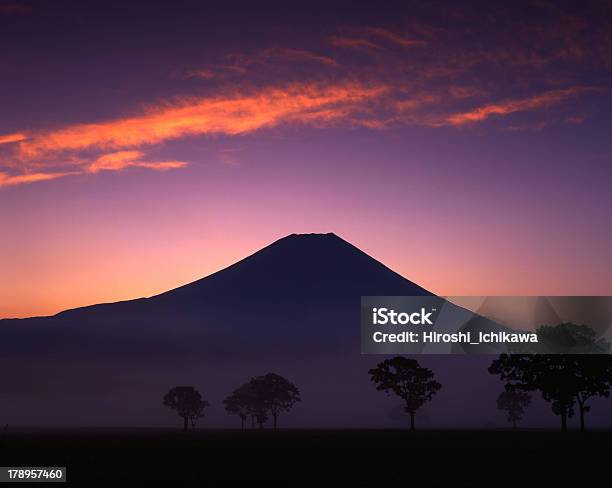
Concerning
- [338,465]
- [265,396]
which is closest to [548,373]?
[338,465]

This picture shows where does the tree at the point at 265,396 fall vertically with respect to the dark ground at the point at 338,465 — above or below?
above

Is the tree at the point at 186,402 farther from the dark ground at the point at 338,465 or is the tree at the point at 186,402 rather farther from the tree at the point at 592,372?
the dark ground at the point at 338,465

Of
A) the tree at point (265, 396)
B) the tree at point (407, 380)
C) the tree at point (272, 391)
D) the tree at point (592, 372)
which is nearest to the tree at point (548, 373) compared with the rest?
the tree at point (592, 372)

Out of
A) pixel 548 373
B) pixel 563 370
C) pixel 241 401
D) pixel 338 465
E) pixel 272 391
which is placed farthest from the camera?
pixel 241 401

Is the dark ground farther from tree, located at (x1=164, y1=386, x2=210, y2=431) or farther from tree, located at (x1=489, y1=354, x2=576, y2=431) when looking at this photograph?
tree, located at (x1=164, y1=386, x2=210, y2=431)

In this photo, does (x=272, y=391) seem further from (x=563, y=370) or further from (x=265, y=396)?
(x=563, y=370)

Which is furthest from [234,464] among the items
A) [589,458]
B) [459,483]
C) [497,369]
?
[497,369]

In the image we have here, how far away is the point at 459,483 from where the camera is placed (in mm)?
36562

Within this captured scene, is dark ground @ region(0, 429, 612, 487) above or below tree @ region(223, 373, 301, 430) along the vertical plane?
below

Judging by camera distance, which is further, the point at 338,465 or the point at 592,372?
the point at 592,372

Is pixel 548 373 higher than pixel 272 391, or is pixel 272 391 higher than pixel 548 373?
pixel 272 391

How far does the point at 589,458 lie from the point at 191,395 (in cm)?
14748

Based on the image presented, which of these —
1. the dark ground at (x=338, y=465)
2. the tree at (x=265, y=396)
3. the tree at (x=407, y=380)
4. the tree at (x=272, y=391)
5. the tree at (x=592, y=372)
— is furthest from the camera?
the tree at (x=265, y=396)

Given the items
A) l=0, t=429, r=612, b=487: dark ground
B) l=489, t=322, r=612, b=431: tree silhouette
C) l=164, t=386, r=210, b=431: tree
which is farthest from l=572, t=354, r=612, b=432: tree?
l=164, t=386, r=210, b=431: tree
